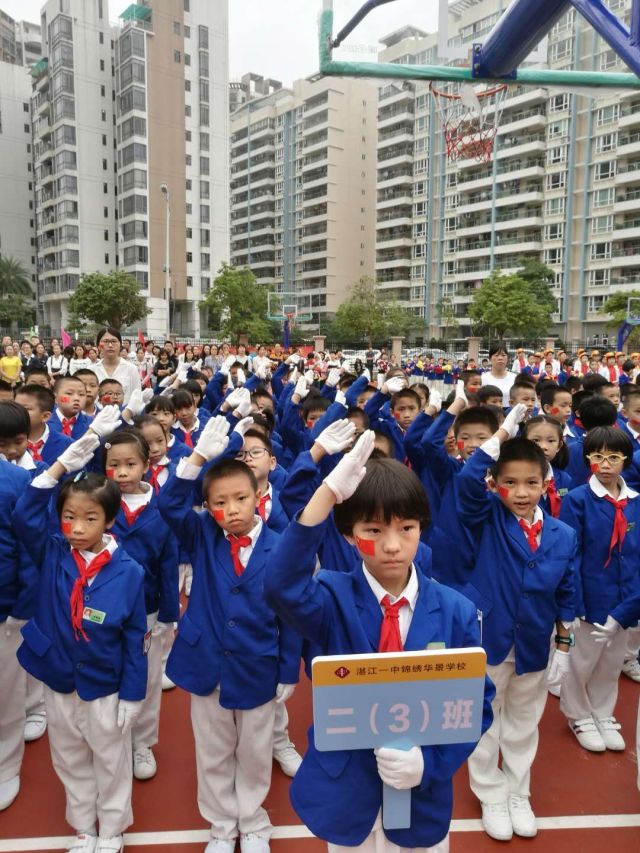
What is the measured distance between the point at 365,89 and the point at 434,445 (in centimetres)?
6457

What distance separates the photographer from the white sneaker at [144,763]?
3.08 meters

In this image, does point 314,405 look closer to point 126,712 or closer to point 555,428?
point 555,428

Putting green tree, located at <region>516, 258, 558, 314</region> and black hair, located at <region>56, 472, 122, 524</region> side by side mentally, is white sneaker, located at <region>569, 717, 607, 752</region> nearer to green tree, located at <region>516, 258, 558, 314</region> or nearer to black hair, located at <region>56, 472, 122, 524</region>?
black hair, located at <region>56, 472, 122, 524</region>

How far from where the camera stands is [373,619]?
1800 millimetres

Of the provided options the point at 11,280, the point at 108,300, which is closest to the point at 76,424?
the point at 108,300

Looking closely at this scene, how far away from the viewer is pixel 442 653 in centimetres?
150

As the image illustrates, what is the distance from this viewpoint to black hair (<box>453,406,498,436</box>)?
3.62 metres

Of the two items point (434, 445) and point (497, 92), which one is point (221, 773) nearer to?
point (434, 445)

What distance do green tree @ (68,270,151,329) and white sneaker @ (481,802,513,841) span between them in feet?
114

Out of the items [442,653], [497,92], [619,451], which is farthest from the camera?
[497,92]

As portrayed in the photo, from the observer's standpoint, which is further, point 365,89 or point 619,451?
point 365,89

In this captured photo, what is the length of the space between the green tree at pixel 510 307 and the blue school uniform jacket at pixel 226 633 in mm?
35096

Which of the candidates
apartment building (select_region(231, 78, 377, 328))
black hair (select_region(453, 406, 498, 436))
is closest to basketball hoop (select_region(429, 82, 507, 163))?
black hair (select_region(453, 406, 498, 436))

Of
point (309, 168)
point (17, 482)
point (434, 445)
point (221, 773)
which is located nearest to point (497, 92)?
point (434, 445)
